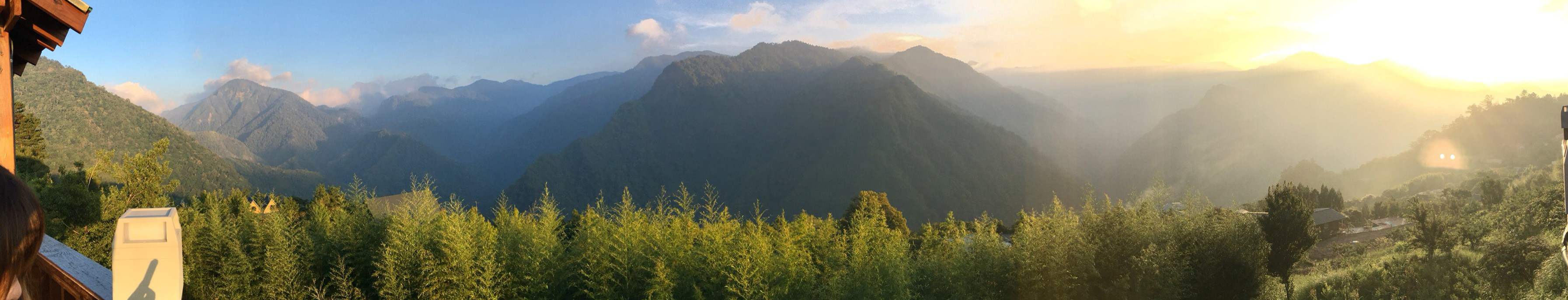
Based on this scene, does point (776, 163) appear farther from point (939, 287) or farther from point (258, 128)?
point (258, 128)

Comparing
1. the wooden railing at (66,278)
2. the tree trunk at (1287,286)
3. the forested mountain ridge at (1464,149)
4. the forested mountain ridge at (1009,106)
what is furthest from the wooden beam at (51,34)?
the forested mountain ridge at (1009,106)

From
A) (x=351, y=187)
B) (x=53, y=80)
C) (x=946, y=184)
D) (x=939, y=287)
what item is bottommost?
(x=946, y=184)

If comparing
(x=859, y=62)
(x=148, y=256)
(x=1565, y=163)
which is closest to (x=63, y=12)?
(x=148, y=256)

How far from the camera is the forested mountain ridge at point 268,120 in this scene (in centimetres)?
13138

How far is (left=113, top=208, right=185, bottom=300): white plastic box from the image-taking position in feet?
3.52

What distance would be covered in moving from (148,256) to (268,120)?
18270 centimetres

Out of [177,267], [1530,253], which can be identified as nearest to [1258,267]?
[1530,253]

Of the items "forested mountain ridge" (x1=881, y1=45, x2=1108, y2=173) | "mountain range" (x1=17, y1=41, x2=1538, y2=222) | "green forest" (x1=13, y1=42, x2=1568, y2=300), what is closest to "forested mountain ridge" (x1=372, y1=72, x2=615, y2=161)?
"mountain range" (x1=17, y1=41, x2=1538, y2=222)

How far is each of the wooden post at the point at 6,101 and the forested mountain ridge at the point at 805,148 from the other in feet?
208

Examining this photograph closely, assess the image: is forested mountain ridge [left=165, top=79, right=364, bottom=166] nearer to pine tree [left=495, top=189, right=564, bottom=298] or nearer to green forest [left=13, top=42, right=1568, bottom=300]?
green forest [left=13, top=42, right=1568, bottom=300]

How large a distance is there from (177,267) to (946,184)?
73.1 m

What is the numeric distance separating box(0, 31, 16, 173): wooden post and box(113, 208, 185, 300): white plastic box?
2557mm

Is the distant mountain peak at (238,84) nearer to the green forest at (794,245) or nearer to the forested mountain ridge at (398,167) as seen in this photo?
the forested mountain ridge at (398,167)

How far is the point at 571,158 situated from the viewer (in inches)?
3440
